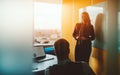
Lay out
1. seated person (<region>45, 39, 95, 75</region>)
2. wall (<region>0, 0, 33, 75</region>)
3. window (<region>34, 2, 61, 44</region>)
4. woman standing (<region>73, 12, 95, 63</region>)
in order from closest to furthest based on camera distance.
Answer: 1. wall (<region>0, 0, 33, 75</region>)
2. window (<region>34, 2, 61, 44</region>)
3. seated person (<region>45, 39, 95, 75</region>)
4. woman standing (<region>73, 12, 95, 63</region>)

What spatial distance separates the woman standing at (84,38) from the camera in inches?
72.1

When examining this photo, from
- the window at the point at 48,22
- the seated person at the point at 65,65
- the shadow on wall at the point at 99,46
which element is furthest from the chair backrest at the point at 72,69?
the window at the point at 48,22

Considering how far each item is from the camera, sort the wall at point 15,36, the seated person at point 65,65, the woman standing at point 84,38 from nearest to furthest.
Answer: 1. the wall at point 15,36
2. the seated person at point 65,65
3. the woman standing at point 84,38

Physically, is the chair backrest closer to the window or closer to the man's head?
the man's head

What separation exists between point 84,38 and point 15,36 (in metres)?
0.88

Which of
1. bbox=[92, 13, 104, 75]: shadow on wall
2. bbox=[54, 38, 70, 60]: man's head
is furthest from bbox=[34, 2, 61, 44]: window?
bbox=[92, 13, 104, 75]: shadow on wall

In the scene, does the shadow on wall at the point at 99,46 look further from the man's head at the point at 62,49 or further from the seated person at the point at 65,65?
the man's head at the point at 62,49

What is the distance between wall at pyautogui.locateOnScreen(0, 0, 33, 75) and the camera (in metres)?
1.19

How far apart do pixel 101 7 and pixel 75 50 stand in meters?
0.54

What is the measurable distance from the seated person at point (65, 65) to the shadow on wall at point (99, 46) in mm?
109

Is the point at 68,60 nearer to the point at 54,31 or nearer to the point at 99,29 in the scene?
the point at 54,31

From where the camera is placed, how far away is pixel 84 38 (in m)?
1.88

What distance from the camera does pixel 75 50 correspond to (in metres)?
1.83

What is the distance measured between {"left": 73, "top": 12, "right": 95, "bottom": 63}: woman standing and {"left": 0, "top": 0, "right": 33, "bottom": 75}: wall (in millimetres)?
686
